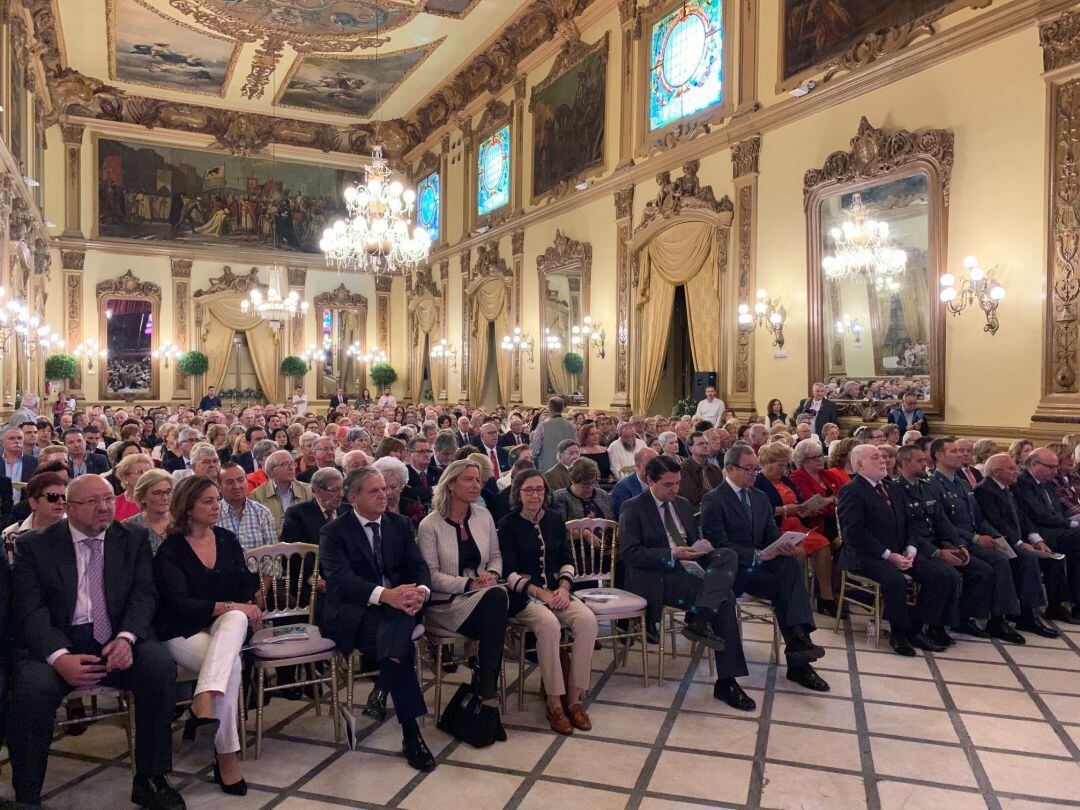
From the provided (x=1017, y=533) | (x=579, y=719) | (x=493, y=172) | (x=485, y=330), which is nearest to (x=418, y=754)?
(x=579, y=719)

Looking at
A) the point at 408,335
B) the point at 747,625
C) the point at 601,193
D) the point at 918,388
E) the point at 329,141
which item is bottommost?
the point at 747,625

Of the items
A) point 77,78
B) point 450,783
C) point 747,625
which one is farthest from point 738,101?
point 77,78

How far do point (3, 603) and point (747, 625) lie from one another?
15.1ft

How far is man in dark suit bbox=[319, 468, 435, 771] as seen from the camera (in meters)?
3.87

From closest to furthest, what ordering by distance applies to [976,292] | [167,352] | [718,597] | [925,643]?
[718,597] < [925,643] < [976,292] < [167,352]

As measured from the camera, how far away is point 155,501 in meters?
4.14

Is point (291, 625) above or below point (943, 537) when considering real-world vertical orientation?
below

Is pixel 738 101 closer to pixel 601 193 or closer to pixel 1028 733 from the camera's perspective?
pixel 601 193

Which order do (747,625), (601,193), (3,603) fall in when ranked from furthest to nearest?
(601,193)
(747,625)
(3,603)

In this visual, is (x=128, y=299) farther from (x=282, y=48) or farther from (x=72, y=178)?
(x=282, y=48)

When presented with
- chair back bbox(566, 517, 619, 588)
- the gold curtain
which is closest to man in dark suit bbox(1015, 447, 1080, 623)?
chair back bbox(566, 517, 619, 588)

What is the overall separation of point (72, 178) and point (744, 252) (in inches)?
724

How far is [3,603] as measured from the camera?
341cm

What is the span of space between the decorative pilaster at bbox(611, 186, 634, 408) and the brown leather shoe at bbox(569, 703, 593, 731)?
10261 mm
